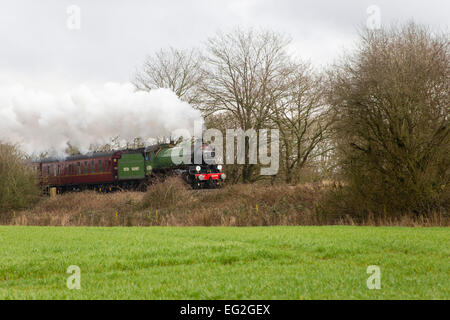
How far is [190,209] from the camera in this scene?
1080 inches

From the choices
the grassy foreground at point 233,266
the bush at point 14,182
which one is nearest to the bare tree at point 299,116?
the bush at point 14,182

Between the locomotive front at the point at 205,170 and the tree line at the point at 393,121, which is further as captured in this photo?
the locomotive front at the point at 205,170

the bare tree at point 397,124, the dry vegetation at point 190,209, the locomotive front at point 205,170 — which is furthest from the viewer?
the locomotive front at point 205,170

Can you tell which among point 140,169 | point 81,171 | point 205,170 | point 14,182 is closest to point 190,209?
point 205,170

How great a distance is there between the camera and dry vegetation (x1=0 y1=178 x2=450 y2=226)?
23109mm

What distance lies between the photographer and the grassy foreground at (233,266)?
7.82m

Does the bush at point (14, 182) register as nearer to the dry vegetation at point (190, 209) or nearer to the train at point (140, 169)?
the dry vegetation at point (190, 209)

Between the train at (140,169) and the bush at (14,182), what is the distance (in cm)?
238

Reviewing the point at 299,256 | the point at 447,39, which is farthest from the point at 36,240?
the point at 447,39

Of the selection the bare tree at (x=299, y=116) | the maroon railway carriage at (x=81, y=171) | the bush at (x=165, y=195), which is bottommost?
the bush at (x=165, y=195)

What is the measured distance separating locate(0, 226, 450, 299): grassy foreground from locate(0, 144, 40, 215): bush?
54.8ft

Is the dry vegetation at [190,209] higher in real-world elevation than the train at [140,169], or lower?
lower

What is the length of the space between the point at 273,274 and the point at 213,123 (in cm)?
2718

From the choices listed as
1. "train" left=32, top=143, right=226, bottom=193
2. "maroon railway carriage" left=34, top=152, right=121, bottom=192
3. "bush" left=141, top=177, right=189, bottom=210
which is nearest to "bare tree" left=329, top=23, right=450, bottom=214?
"bush" left=141, top=177, right=189, bottom=210
